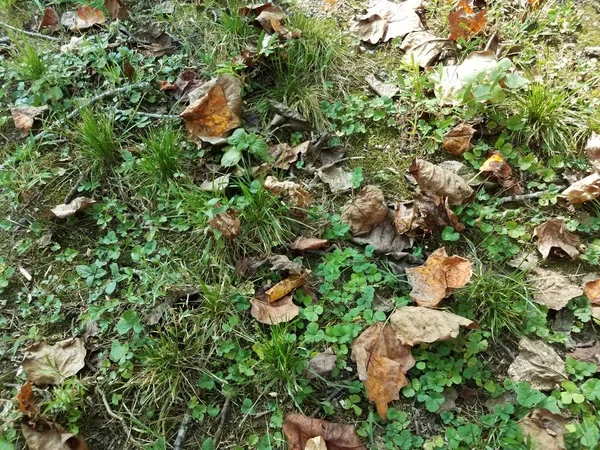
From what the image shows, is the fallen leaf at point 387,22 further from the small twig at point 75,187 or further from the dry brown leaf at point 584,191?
the small twig at point 75,187

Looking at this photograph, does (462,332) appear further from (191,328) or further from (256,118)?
(256,118)

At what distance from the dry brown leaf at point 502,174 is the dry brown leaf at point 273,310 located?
3.73 feet

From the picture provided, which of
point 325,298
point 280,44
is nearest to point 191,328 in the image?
point 325,298

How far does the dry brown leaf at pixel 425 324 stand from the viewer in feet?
6.26

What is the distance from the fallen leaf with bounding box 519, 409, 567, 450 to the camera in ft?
5.61

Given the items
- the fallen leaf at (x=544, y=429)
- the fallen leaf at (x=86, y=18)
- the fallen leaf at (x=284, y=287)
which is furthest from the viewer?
the fallen leaf at (x=86, y=18)

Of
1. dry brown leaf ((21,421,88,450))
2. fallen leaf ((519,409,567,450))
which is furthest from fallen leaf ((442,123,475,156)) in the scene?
dry brown leaf ((21,421,88,450))

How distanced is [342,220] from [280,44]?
44.5 inches

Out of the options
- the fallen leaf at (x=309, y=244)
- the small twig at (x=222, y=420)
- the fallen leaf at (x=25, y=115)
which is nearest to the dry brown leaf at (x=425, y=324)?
the fallen leaf at (x=309, y=244)

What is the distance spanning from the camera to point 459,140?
2.47 m

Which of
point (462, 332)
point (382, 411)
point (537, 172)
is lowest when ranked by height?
point (382, 411)

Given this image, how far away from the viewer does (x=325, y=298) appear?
2.11 meters

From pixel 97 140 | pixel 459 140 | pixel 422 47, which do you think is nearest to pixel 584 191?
pixel 459 140

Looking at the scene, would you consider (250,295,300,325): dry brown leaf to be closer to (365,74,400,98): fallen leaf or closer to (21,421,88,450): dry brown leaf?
(21,421,88,450): dry brown leaf
